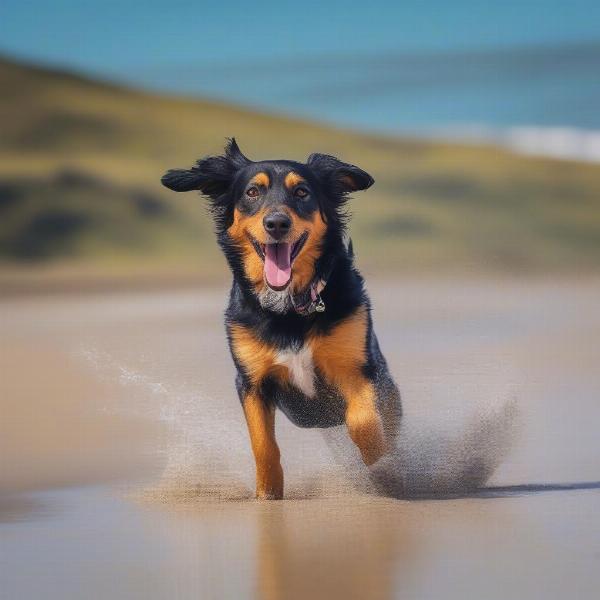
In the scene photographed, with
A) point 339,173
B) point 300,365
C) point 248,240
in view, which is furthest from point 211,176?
point 300,365

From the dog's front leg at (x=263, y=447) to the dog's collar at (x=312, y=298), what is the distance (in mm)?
362

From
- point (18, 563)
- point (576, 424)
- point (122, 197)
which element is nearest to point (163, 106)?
point (122, 197)

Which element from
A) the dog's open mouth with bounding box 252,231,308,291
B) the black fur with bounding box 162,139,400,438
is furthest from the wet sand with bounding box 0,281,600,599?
the dog's open mouth with bounding box 252,231,308,291

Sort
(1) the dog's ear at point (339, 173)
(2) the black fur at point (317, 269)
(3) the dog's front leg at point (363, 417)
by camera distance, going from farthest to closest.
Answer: (1) the dog's ear at point (339, 173) → (2) the black fur at point (317, 269) → (3) the dog's front leg at point (363, 417)

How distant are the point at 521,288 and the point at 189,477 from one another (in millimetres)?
14418

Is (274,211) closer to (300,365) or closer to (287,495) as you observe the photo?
(300,365)

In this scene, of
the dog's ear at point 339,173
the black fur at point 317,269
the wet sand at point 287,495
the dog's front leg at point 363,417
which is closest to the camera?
the wet sand at point 287,495

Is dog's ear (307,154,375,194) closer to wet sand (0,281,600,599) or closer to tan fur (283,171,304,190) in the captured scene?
tan fur (283,171,304,190)

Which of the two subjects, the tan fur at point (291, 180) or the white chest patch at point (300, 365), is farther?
the tan fur at point (291, 180)

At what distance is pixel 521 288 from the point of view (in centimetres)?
2142

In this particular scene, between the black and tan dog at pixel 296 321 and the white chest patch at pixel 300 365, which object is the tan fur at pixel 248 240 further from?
the white chest patch at pixel 300 365

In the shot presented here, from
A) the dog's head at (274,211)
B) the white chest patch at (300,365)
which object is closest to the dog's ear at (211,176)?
the dog's head at (274,211)

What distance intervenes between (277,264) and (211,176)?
57cm

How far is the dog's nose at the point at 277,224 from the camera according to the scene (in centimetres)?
677
